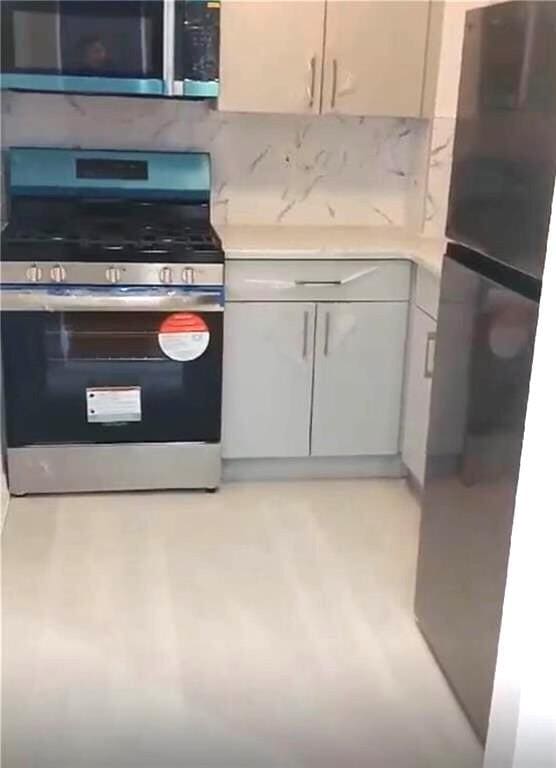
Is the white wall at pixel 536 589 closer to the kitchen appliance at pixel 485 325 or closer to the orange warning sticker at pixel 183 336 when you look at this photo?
the kitchen appliance at pixel 485 325

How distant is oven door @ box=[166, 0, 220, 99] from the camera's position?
9.96ft

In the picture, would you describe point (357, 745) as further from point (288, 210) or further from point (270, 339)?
point (288, 210)

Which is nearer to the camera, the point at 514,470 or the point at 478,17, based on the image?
the point at 514,470

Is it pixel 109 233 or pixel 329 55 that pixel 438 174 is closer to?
pixel 329 55

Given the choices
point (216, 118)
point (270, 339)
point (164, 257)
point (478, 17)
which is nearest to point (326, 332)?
point (270, 339)

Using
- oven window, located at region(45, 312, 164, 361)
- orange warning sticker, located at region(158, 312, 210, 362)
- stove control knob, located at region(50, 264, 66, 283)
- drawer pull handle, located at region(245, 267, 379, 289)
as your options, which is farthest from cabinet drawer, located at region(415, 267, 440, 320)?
stove control knob, located at region(50, 264, 66, 283)

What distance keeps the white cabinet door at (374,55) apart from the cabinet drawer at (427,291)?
0.63 metres

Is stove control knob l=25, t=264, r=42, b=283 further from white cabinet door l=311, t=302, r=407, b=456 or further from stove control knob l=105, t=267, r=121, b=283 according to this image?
white cabinet door l=311, t=302, r=407, b=456

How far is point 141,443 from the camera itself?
320 cm

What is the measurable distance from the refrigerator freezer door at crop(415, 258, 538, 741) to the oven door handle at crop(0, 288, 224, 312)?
3.26 ft

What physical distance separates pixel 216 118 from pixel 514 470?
2124 millimetres

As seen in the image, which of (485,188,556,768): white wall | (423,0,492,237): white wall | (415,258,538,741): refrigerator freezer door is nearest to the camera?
(485,188,556,768): white wall

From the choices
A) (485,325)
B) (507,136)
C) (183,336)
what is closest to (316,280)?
(183,336)

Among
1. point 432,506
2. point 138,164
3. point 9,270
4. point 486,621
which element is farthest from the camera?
point 138,164
